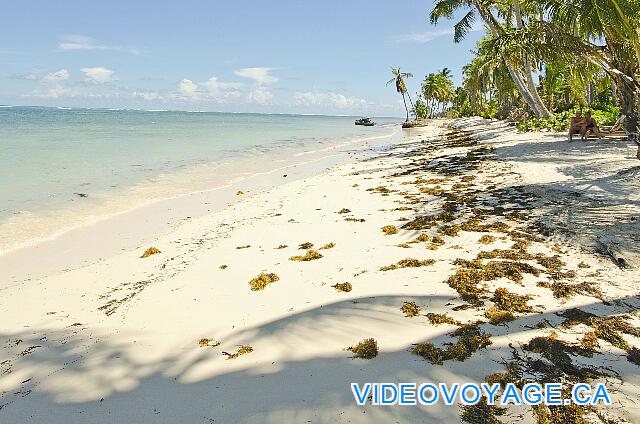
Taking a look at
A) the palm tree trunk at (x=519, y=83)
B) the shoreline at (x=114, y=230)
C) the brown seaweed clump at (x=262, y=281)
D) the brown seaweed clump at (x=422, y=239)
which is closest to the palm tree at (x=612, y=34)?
the brown seaweed clump at (x=422, y=239)

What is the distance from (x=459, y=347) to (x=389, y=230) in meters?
3.98

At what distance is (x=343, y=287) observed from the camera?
491 cm

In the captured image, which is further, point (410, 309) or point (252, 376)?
point (410, 309)

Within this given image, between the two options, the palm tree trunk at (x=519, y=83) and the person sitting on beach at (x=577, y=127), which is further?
the palm tree trunk at (x=519, y=83)

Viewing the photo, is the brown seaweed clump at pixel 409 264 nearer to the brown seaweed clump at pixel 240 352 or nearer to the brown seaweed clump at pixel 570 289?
the brown seaweed clump at pixel 570 289

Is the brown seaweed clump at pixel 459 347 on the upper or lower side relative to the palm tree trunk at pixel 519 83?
lower

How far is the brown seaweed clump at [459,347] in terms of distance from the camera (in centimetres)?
322

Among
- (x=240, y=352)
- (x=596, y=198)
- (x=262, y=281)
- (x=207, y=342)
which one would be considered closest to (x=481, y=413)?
(x=240, y=352)

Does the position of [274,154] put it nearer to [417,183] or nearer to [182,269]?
[417,183]

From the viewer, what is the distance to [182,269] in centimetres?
638

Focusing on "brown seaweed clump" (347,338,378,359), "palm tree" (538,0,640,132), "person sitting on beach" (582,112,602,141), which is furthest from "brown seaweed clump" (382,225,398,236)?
"person sitting on beach" (582,112,602,141)

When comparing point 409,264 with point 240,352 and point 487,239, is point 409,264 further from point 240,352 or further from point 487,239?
point 240,352

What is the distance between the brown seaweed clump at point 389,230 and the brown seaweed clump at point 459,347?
3.53m

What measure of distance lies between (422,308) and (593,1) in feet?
28.7
